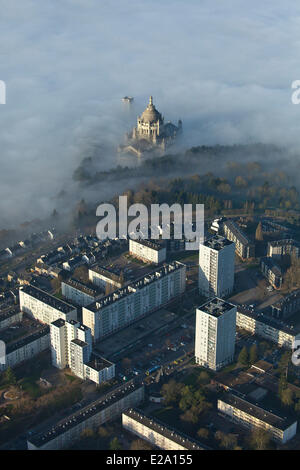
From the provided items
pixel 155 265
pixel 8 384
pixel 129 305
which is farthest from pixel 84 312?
pixel 155 265

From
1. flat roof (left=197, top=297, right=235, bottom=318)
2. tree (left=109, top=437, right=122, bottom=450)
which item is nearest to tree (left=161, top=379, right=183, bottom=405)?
tree (left=109, top=437, right=122, bottom=450)

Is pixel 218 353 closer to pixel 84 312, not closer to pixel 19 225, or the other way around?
pixel 84 312

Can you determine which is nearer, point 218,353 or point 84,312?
point 218,353

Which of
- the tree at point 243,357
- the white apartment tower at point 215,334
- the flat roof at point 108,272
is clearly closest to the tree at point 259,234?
the flat roof at point 108,272

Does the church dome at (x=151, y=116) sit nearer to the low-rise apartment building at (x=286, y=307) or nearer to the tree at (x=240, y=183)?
the tree at (x=240, y=183)

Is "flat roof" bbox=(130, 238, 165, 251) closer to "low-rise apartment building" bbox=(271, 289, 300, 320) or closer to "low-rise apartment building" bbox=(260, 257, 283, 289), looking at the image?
"low-rise apartment building" bbox=(260, 257, 283, 289)

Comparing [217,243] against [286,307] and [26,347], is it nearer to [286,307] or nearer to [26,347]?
[286,307]
